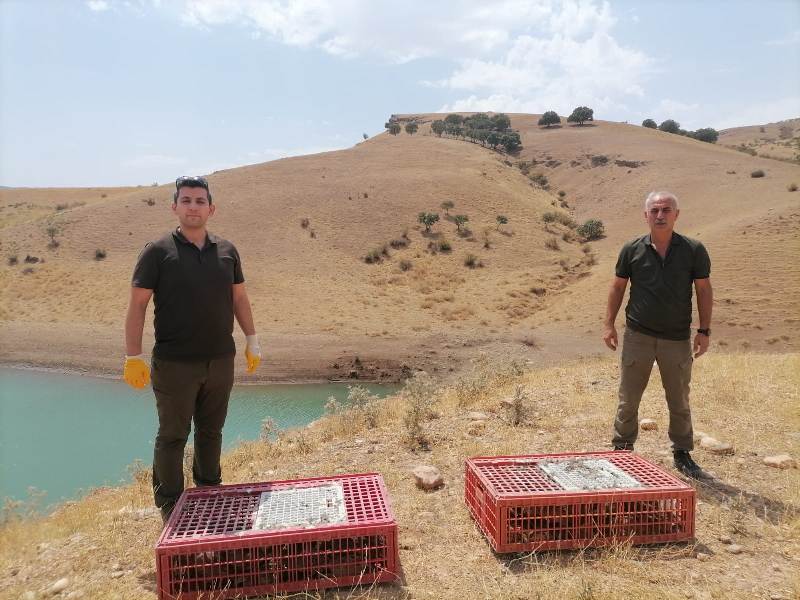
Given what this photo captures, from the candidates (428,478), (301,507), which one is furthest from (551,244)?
(301,507)

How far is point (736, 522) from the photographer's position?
3.73 meters

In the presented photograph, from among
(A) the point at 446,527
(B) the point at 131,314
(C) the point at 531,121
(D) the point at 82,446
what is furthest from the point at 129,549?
(C) the point at 531,121

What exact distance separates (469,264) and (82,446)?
65.2ft

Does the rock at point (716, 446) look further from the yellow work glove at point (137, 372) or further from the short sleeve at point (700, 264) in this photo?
the yellow work glove at point (137, 372)

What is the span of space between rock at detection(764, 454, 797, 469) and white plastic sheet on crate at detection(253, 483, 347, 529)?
3650 millimetres

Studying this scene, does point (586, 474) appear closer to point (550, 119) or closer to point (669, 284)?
point (669, 284)

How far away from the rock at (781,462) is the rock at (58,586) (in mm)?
5166

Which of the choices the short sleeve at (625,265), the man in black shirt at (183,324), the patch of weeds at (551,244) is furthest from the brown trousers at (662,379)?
the patch of weeds at (551,244)

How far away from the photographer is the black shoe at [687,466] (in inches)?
179

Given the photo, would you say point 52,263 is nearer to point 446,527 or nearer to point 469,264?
point 469,264

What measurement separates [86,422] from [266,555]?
38.0 ft

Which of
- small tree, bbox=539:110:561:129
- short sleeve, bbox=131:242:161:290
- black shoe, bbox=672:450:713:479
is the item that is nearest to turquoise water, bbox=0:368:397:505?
short sleeve, bbox=131:242:161:290

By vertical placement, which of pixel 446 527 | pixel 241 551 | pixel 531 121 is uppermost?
pixel 531 121

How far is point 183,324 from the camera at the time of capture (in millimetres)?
3566
